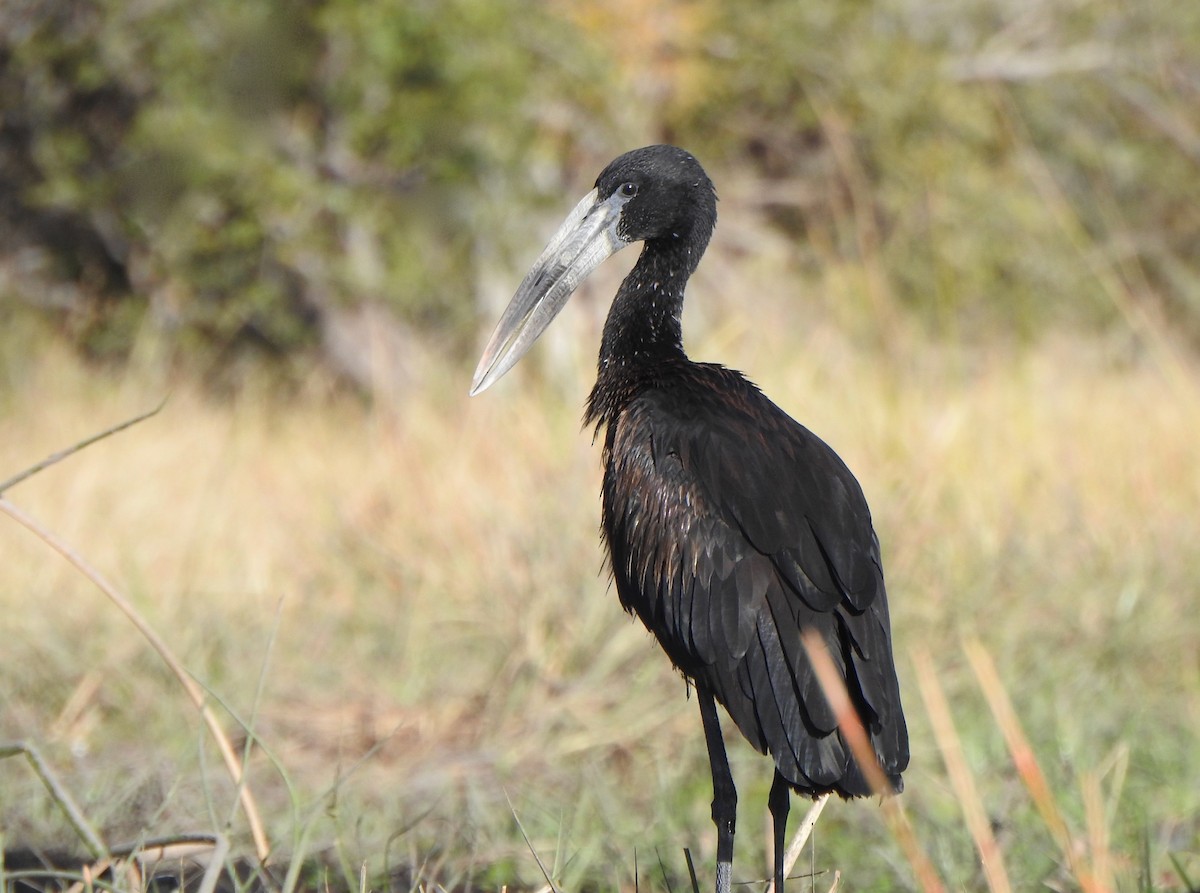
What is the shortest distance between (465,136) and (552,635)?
6.48 meters

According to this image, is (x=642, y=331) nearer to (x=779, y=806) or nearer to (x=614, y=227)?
(x=614, y=227)

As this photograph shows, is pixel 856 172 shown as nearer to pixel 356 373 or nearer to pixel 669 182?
pixel 356 373

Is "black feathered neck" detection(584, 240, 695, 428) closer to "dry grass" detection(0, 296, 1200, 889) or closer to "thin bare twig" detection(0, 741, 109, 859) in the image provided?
"dry grass" detection(0, 296, 1200, 889)

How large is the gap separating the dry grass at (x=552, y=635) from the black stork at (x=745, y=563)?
2.38ft

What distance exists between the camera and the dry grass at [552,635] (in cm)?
379

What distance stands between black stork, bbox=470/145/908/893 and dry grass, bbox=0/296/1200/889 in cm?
73

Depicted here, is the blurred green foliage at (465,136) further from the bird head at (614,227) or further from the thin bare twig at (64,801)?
the thin bare twig at (64,801)

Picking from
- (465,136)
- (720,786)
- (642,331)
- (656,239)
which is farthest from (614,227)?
(465,136)

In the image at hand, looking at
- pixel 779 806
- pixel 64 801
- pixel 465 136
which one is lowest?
pixel 779 806

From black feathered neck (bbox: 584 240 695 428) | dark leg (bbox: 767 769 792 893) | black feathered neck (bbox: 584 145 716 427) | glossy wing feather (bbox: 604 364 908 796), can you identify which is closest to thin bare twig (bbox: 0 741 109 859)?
glossy wing feather (bbox: 604 364 908 796)

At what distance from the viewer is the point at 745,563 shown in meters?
2.72

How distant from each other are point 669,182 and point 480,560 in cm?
202

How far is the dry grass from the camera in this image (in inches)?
149

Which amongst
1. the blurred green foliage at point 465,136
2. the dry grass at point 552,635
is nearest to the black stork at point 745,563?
the dry grass at point 552,635
